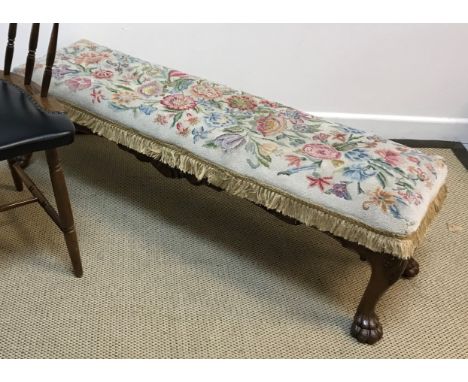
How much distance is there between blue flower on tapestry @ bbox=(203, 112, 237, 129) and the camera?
134 cm

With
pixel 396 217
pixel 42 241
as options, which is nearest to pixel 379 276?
pixel 396 217

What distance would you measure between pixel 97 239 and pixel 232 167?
1.77 feet

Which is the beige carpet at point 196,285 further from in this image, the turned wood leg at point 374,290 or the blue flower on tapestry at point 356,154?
the blue flower on tapestry at point 356,154

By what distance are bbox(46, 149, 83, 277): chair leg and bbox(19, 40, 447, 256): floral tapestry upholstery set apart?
0.86 feet

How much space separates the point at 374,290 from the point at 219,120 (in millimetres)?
612

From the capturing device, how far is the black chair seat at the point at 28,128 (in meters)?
1.08

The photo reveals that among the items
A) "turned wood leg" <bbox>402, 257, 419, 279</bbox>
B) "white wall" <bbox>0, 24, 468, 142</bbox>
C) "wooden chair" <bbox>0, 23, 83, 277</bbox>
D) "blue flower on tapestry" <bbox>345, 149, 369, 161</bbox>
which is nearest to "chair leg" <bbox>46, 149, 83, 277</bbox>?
"wooden chair" <bbox>0, 23, 83, 277</bbox>

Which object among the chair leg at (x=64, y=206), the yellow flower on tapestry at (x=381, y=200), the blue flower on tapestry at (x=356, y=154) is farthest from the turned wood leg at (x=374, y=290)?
the chair leg at (x=64, y=206)

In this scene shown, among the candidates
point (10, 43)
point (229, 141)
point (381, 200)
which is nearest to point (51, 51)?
point (10, 43)

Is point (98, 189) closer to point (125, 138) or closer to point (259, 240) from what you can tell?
point (125, 138)

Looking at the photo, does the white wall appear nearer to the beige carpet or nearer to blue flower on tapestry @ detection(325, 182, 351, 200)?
the beige carpet

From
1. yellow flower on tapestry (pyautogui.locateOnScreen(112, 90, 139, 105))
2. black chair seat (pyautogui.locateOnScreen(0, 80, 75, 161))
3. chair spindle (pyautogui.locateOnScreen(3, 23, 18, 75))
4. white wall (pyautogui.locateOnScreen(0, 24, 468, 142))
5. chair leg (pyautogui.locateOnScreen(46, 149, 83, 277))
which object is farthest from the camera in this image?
white wall (pyautogui.locateOnScreen(0, 24, 468, 142))

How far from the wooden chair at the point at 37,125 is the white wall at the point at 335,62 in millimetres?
631

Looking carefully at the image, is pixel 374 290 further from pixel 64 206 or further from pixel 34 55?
pixel 34 55
